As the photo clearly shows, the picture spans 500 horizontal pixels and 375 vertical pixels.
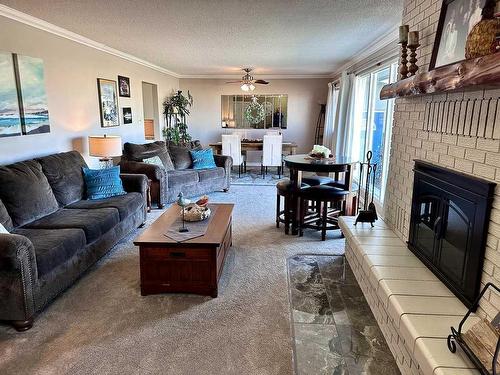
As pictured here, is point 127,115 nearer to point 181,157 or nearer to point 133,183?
point 181,157

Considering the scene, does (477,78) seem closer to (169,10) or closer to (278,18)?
(278,18)

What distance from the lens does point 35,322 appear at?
240 cm

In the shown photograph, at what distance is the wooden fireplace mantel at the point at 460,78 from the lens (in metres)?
1.38

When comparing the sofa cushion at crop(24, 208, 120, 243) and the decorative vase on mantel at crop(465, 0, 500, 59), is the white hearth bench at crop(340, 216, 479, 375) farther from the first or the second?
the sofa cushion at crop(24, 208, 120, 243)

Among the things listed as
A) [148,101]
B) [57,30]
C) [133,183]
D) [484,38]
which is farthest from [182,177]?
[484,38]

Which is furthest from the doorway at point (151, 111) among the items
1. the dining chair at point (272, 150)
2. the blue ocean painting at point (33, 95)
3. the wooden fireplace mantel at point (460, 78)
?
the wooden fireplace mantel at point (460, 78)

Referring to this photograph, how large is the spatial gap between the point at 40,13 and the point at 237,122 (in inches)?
238

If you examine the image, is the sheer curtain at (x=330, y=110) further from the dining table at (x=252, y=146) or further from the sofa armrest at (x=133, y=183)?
the sofa armrest at (x=133, y=183)

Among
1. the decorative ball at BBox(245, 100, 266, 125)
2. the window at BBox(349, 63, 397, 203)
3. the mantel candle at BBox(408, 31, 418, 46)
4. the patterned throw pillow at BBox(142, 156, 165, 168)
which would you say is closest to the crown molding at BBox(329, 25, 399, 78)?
the window at BBox(349, 63, 397, 203)

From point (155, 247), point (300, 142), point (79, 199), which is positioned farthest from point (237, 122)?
point (155, 247)

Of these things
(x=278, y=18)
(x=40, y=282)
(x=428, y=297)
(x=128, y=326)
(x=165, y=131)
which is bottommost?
(x=128, y=326)

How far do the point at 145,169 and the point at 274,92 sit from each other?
4819mm

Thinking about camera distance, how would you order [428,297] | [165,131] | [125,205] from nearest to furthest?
[428,297], [125,205], [165,131]

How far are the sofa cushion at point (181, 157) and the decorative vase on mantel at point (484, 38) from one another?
5.10 meters
